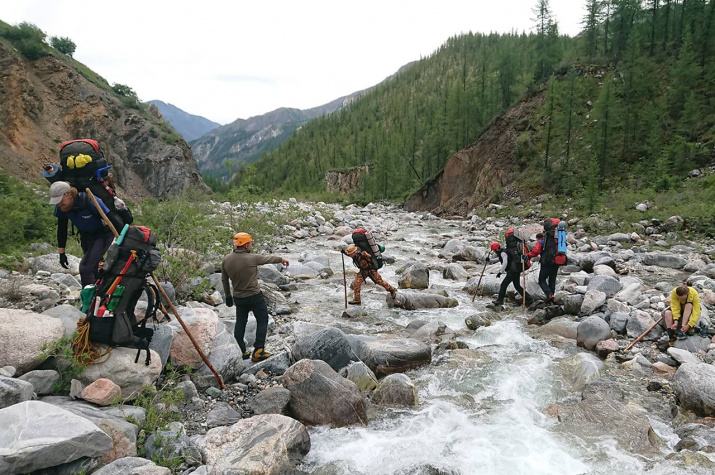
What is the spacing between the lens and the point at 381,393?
6.14 meters

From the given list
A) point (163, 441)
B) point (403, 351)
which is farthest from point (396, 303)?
point (163, 441)

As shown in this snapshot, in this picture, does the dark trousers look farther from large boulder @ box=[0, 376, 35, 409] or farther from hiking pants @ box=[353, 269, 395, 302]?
hiking pants @ box=[353, 269, 395, 302]

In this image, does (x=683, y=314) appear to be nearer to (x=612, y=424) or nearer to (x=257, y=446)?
(x=612, y=424)

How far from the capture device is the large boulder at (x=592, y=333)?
791 cm

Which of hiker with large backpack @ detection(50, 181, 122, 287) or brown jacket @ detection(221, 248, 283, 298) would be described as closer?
hiker with large backpack @ detection(50, 181, 122, 287)

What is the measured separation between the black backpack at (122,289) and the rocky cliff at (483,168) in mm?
33906

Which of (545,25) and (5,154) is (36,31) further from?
(545,25)

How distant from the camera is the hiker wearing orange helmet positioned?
6.61 meters

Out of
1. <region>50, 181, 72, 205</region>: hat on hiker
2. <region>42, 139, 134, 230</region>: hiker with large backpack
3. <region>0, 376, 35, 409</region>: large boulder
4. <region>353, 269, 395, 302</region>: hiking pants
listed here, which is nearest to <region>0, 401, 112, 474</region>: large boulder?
<region>0, 376, 35, 409</region>: large boulder

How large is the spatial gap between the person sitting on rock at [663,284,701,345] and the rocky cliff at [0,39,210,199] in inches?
735

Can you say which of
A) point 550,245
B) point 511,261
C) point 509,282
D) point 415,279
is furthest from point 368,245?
point 550,245

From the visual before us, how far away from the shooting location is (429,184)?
45.2m

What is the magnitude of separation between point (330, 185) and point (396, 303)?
67.9m

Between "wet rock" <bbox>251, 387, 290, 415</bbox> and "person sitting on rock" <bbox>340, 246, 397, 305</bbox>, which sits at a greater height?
"person sitting on rock" <bbox>340, 246, 397, 305</bbox>
